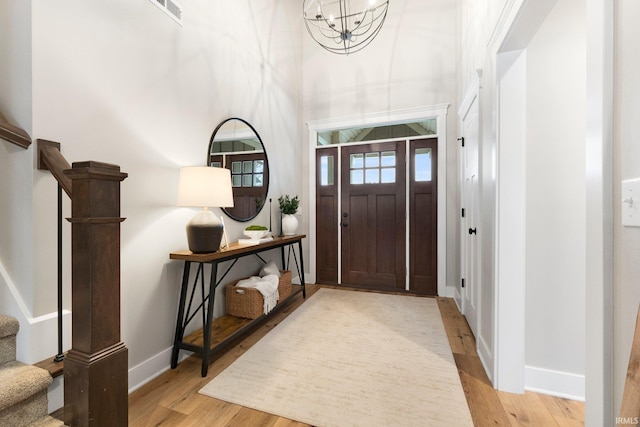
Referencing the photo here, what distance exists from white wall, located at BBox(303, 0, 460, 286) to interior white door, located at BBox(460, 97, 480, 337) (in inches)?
21.1

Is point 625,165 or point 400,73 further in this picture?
point 400,73

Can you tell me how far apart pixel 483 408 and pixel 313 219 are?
292 cm

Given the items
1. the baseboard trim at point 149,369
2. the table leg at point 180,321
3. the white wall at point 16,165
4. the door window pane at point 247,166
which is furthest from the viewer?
the door window pane at point 247,166

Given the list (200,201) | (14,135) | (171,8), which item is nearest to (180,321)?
(200,201)

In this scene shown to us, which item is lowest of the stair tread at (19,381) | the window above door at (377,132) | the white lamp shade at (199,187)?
the stair tread at (19,381)

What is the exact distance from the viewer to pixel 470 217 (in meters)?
2.61

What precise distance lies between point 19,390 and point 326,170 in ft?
11.5

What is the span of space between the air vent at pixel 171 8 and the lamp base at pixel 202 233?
1.45m

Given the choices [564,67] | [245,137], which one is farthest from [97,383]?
[564,67]

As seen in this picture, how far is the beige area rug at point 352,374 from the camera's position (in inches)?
58.4

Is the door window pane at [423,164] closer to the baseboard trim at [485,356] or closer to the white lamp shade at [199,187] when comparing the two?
the baseboard trim at [485,356]

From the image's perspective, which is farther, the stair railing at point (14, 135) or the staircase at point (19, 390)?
the stair railing at point (14, 135)

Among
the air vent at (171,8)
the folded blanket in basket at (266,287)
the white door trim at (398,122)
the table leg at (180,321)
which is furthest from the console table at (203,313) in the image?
the white door trim at (398,122)

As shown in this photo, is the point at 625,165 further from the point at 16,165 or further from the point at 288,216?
the point at 288,216
